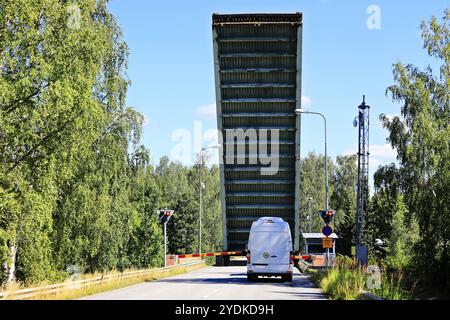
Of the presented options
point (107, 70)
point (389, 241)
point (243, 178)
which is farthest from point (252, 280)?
point (389, 241)

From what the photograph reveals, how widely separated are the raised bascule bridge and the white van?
513cm

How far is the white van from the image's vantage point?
2472 centimetres

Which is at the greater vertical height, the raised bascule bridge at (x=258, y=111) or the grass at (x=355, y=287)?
the raised bascule bridge at (x=258, y=111)

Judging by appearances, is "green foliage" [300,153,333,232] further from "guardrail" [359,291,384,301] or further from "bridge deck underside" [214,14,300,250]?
"guardrail" [359,291,384,301]

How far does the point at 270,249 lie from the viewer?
24750mm

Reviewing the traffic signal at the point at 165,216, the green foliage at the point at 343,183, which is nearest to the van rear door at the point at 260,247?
the traffic signal at the point at 165,216

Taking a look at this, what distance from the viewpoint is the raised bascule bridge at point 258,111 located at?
2745cm

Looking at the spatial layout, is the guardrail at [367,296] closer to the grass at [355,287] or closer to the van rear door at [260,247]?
the grass at [355,287]

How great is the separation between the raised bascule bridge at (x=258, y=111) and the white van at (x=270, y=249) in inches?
202

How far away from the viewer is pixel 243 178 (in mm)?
30906

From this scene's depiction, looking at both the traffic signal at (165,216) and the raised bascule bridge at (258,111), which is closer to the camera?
the raised bascule bridge at (258,111)

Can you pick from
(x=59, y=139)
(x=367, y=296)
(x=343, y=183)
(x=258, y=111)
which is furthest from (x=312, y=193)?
(x=367, y=296)

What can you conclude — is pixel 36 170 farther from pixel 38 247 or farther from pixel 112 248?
pixel 112 248
